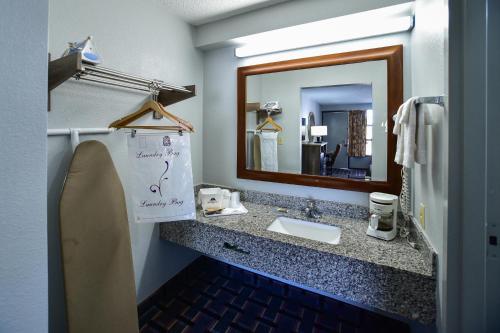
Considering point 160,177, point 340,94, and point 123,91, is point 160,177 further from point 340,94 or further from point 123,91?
point 340,94

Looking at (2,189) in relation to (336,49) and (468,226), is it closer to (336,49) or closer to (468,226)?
(468,226)

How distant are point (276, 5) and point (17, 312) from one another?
210 centimetres

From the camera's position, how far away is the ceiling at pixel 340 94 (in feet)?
5.15

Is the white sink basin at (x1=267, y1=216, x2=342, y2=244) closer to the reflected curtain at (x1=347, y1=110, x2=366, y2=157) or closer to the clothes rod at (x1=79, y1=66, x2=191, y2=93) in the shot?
the reflected curtain at (x1=347, y1=110, x2=366, y2=157)

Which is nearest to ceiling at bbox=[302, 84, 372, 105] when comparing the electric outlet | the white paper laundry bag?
the electric outlet

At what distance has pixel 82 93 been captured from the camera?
4.21 ft

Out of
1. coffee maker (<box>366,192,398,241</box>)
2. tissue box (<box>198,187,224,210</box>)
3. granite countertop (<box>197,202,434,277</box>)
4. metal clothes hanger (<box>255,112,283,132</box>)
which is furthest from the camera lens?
metal clothes hanger (<box>255,112,283,132</box>)

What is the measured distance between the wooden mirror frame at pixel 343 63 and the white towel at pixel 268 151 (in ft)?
0.21

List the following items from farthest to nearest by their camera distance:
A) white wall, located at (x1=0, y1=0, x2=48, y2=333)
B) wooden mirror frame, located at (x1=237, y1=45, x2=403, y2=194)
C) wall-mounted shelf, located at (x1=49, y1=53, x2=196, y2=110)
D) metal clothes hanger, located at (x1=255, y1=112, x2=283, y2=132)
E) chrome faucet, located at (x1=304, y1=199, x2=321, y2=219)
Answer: metal clothes hanger, located at (x1=255, y1=112, x2=283, y2=132) → chrome faucet, located at (x1=304, y1=199, x2=321, y2=219) → wooden mirror frame, located at (x1=237, y1=45, x2=403, y2=194) → wall-mounted shelf, located at (x1=49, y1=53, x2=196, y2=110) → white wall, located at (x1=0, y1=0, x2=48, y2=333)

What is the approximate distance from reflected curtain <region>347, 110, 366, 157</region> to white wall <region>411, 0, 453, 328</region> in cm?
36

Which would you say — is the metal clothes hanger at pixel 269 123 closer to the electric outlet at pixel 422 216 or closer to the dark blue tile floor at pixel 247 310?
the electric outlet at pixel 422 216

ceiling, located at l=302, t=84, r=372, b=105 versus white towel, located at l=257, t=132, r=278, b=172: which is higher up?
ceiling, located at l=302, t=84, r=372, b=105

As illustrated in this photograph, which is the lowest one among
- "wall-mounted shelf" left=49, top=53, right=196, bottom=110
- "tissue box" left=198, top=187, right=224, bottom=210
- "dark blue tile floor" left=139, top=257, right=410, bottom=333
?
"dark blue tile floor" left=139, top=257, right=410, bottom=333

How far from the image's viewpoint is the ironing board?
1.08 meters
